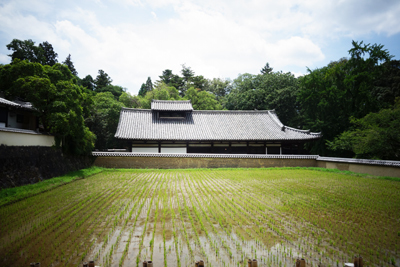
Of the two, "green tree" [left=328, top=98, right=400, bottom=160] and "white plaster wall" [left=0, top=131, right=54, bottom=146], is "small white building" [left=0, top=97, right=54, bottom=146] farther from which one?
"green tree" [left=328, top=98, right=400, bottom=160]

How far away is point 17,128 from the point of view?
12.7m

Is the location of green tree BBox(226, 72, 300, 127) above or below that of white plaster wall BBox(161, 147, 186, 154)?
above

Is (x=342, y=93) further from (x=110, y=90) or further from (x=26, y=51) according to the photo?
(x=110, y=90)

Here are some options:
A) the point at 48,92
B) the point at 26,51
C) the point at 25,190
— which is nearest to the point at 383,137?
the point at 25,190

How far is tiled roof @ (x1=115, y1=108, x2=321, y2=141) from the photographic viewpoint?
19.5 m

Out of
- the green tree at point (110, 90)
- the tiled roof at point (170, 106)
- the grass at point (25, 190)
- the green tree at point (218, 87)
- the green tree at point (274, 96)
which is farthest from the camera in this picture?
the green tree at point (218, 87)

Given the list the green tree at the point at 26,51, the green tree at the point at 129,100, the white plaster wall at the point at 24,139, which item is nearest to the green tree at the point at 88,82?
the green tree at the point at 129,100

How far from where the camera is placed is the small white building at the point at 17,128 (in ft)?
30.8

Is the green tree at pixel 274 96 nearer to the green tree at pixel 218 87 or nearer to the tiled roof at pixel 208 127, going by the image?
the tiled roof at pixel 208 127

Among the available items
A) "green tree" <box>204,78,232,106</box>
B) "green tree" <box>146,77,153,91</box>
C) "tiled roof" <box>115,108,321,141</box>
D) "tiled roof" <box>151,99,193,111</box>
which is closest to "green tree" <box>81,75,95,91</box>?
"green tree" <box>146,77,153,91</box>

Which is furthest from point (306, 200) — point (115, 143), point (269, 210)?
point (115, 143)

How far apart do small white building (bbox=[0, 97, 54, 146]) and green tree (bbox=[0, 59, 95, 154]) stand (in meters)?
0.59

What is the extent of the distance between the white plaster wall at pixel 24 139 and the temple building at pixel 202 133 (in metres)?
6.37

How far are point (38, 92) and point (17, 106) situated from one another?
237 cm
